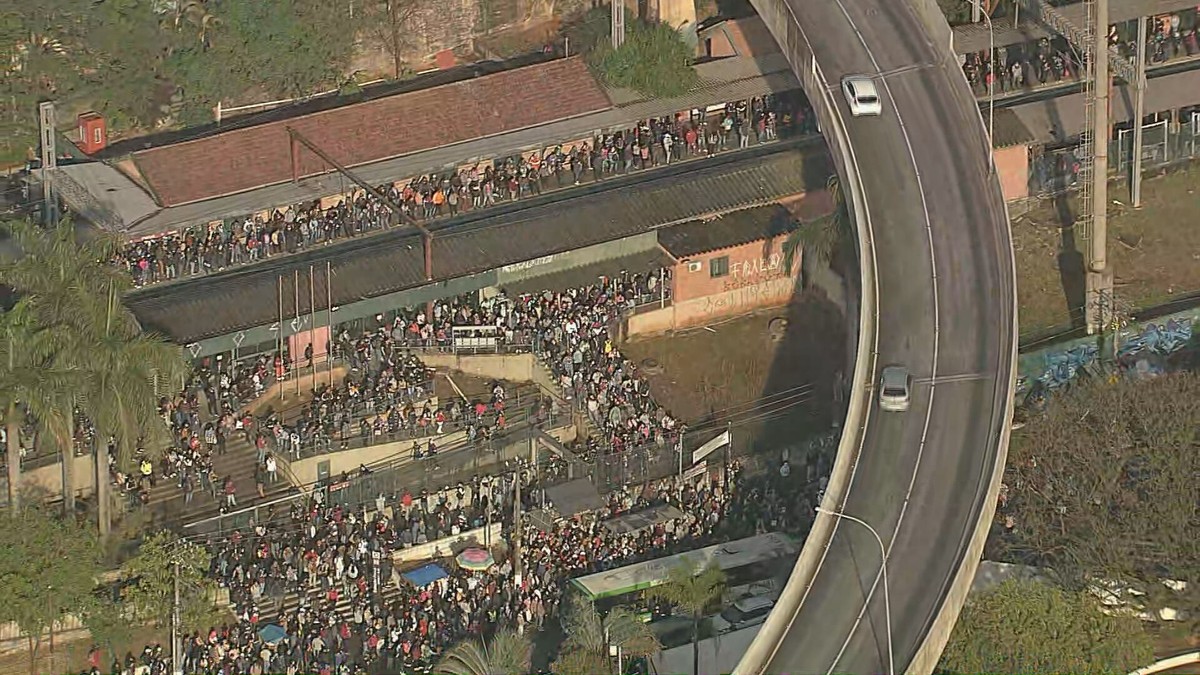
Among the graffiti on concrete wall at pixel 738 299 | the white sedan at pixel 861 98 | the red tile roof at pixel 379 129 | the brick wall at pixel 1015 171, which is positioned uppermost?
the white sedan at pixel 861 98

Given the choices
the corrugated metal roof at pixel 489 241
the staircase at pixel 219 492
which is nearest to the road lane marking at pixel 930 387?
the corrugated metal roof at pixel 489 241

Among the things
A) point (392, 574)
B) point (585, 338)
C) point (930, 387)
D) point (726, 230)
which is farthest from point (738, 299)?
point (392, 574)

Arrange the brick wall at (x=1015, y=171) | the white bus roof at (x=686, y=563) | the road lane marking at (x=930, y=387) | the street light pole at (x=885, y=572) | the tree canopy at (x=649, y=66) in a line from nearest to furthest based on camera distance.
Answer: the street light pole at (x=885, y=572)
the road lane marking at (x=930, y=387)
the white bus roof at (x=686, y=563)
the brick wall at (x=1015, y=171)
the tree canopy at (x=649, y=66)

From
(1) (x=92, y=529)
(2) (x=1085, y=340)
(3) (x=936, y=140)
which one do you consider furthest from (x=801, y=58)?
(1) (x=92, y=529)

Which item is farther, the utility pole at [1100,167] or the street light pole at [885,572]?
the utility pole at [1100,167]

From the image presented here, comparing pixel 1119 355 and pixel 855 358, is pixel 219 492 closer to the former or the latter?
pixel 855 358

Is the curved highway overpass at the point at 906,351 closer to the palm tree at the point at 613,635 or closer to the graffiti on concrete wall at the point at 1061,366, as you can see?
the graffiti on concrete wall at the point at 1061,366
